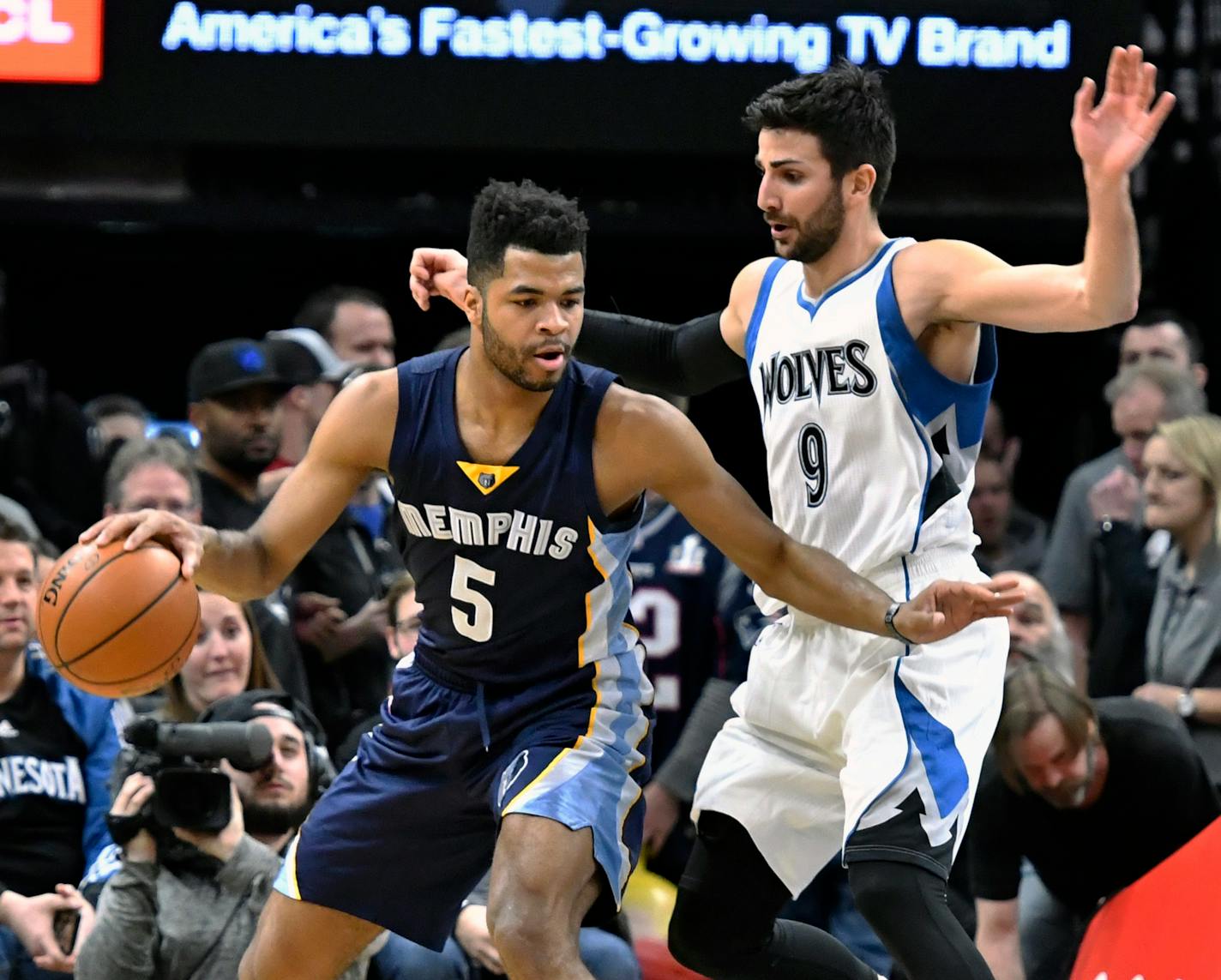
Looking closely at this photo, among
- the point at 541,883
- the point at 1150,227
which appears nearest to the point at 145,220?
the point at 1150,227

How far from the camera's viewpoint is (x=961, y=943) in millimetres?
4219

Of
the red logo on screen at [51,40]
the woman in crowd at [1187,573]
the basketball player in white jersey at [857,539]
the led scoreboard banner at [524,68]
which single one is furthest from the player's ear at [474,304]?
the red logo on screen at [51,40]

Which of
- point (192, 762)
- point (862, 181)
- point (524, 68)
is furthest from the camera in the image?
point (524, 68)

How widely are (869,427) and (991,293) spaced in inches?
15.3

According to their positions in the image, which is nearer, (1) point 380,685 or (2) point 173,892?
(2) point 173,892

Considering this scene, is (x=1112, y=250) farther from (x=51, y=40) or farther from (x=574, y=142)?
(x=51, y=40)

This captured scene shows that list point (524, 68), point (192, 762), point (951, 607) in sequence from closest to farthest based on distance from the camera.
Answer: point (951, 607) < point (192, 762) < point (524, 68)

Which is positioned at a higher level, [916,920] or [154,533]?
[154,533]

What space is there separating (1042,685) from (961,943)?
137cm

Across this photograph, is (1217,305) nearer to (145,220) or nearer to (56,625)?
(145,220)

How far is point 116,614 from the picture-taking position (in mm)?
4355

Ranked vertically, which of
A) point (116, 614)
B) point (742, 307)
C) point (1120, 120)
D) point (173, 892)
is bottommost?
point (173, 892)

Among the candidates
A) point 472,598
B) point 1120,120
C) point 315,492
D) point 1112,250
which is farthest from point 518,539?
point 1120,120

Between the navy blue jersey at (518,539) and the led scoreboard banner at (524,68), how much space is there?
11.3ft
